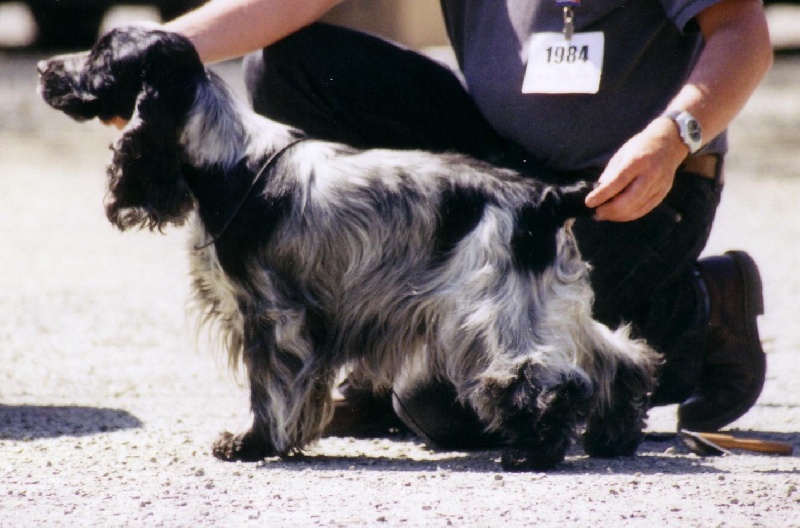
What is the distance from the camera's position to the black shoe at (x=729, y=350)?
3.79 meters

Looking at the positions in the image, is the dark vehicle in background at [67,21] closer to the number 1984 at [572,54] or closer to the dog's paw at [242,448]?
the number 1984 at [572,54]

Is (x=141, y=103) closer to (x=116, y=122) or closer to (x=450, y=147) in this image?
(x=116, y=122)

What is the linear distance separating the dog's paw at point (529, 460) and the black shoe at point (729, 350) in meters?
0.74

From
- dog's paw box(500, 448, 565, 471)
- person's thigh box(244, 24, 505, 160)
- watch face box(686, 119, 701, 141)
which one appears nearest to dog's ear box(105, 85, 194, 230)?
person's thigh box(244, 24, 505, 160)

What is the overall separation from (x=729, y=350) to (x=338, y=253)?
1257 mm

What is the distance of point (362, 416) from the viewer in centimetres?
385

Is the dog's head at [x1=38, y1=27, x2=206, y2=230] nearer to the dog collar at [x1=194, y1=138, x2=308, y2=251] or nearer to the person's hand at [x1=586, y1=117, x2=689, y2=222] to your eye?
the dog collar at [x1=194, y1=138, x2=308, y2=251]

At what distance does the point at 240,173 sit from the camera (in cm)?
330

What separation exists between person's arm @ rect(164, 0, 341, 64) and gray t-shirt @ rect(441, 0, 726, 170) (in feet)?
1.79

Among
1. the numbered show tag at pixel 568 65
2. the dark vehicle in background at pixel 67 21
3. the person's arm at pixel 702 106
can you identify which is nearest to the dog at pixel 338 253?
the person's arm at pixel 702 106

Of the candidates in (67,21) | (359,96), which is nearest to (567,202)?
(359,96)

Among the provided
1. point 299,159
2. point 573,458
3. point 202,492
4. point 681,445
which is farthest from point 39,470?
point 681,445

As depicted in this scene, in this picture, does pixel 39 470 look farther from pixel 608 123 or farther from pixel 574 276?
pixel 608 123

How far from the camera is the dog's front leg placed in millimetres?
3314
